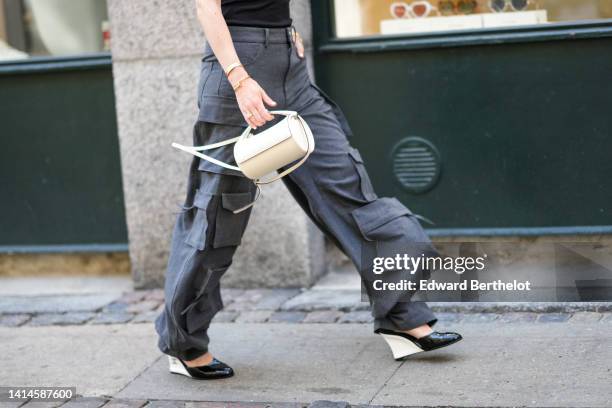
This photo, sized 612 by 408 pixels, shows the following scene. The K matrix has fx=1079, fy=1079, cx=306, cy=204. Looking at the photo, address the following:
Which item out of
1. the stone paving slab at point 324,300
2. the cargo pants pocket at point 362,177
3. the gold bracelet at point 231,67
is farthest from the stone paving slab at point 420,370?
the gold bracelet at point 231,67

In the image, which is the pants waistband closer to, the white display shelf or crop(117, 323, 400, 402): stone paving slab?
crop(117, 323, 400, 402): stone paving slab

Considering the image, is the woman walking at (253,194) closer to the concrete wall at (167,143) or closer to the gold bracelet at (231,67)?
the gold bracelet at (231,67)

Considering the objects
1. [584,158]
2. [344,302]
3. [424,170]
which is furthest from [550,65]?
[344,302]

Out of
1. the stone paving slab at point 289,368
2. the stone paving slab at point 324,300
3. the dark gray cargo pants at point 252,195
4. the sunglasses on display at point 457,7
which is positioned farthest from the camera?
the sunglasses on display at point 457,7

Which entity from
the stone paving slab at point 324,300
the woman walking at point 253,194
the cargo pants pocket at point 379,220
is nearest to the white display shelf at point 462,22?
the stone paving slab at point 324,300

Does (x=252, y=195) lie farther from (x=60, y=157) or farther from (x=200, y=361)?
(x=60, y=157)

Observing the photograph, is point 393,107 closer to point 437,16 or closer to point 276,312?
point 437,16

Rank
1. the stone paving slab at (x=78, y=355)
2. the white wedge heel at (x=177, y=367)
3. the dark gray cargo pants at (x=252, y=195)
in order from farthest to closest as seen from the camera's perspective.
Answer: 1. the stone paving slab at (x=78, y=355)
2. the white wedge heel at (x=177, y=367)
3. the dark gray cargo pants at (x=252, y=195)

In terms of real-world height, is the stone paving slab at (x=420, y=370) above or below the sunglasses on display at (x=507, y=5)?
below

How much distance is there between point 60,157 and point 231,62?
107 inches

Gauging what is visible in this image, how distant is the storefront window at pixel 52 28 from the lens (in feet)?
20.7

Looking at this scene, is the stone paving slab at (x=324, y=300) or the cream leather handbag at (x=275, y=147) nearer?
the cream leather handbag at (x=275, y=147)

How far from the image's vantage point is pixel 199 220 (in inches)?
166

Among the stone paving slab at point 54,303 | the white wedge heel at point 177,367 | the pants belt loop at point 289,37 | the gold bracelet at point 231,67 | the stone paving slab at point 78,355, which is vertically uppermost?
the pants belt loop at point 289,37
